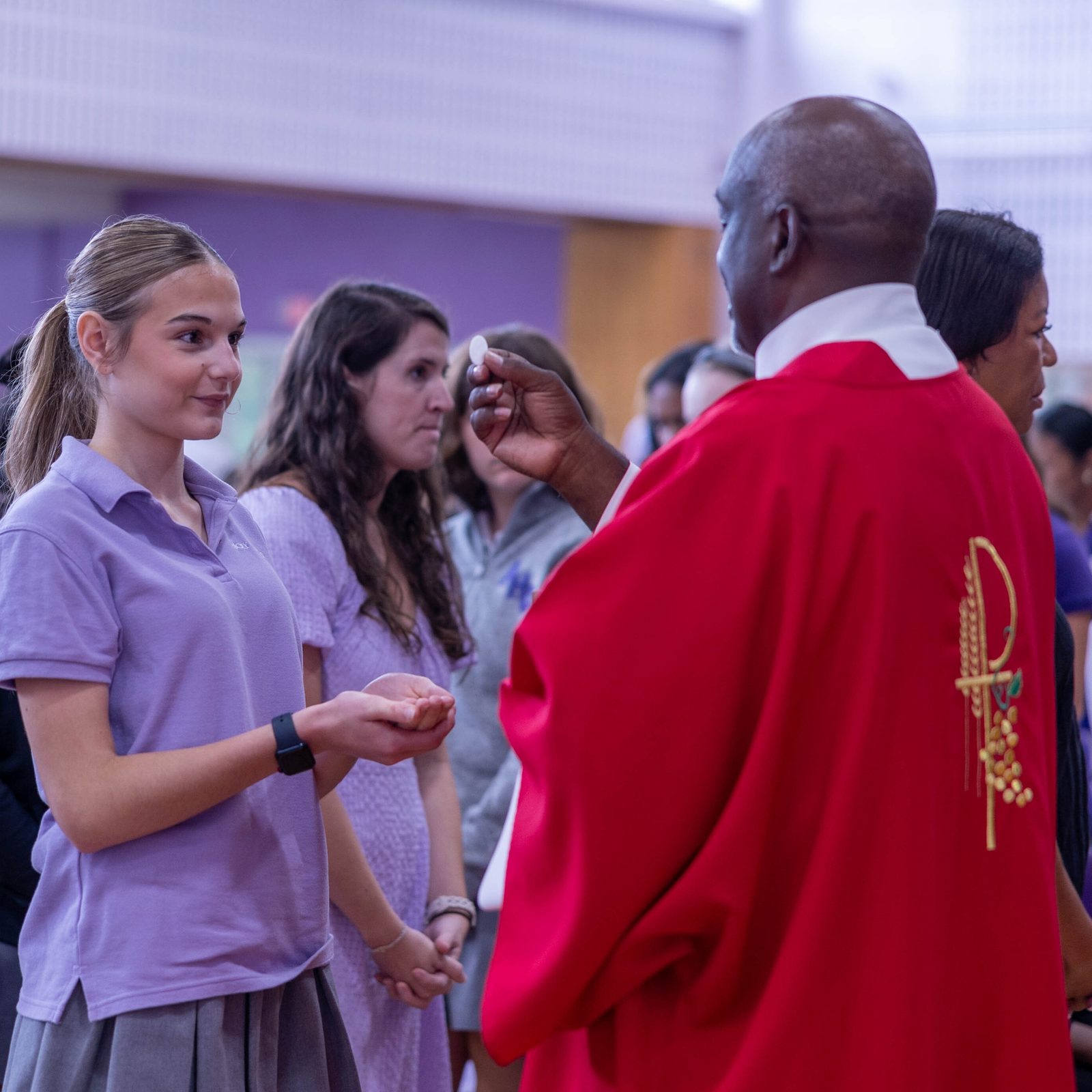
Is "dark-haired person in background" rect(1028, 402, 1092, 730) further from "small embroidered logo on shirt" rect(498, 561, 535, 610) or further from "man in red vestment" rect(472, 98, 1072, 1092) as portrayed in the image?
"man in red vestment" rect(472, 98, 1072, 1092)

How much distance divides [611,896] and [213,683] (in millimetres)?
501

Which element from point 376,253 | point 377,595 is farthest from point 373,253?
point 377,595

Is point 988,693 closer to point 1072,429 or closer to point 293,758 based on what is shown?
point 293,758

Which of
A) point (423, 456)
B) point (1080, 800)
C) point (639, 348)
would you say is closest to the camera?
point (1080, 800)

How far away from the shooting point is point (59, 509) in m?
1.35

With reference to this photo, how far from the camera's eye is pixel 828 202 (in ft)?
3.88

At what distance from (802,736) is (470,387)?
168 cm

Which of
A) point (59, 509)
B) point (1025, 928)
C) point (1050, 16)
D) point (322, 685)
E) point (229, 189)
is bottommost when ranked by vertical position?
point (1025, 928)

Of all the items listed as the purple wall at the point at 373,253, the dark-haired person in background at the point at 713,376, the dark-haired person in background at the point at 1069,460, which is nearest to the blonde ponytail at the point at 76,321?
the dark-haired person in background at the point at 713,376

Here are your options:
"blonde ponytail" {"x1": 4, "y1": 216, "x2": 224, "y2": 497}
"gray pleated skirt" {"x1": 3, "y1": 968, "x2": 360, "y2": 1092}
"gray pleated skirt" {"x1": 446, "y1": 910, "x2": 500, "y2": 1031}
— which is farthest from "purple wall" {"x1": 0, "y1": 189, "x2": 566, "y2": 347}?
"gray pleated skirt" {"x1": 3, "y1": 968, "x2": 360, "y2": 1092}

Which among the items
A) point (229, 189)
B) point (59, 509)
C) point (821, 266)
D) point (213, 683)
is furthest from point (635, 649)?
point (229, 189)

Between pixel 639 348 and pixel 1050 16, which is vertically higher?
pixel 1050 16

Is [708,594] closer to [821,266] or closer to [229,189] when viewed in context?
[821,266]

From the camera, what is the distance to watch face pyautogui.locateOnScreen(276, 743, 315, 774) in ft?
4.44
